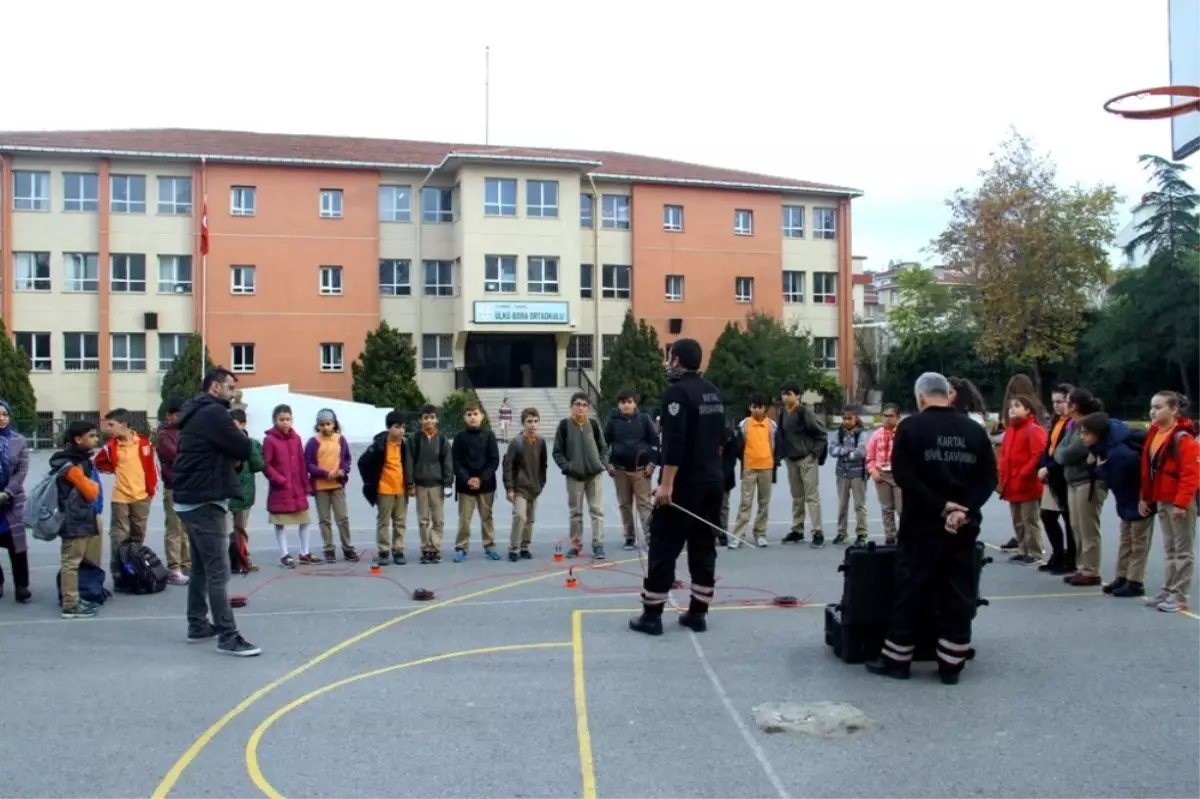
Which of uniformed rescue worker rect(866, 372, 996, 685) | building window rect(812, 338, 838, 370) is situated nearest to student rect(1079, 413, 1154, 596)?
uniformed rescue worker rect(866, 372, 996, 685)

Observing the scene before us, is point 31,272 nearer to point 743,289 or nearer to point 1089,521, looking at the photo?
point 743,289

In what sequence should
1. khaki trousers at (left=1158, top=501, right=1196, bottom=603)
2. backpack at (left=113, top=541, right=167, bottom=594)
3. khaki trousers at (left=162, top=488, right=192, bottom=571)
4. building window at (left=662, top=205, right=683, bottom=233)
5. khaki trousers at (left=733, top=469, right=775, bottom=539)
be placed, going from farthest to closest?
1. building window at (left=662, top=205, right=683, bottom=233)
2. khaki trousers at (left=733, top=469, right=775, bottom=539)
3. khaki trousers at (left=162, top=488, right=192, bottom=571)
4. backpack at (left=113, top=541, right=167, bottom=594)
5. khaki trousers at (left=1158, top=501, right=1196, bottom=603)

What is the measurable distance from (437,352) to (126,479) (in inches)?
1558

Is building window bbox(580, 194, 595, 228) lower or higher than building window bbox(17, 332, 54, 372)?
higher

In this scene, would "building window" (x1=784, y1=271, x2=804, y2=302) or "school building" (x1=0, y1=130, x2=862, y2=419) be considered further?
"building window" (x1=784, y1=271, x2=804, y2=302)

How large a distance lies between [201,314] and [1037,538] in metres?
41.1

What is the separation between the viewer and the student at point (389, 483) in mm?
12586

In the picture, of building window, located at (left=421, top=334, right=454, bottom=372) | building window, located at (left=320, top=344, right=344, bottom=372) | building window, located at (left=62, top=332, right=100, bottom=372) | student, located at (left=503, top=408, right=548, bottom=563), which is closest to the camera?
student, located at (left=503, top=408, right=548, bottom=563)

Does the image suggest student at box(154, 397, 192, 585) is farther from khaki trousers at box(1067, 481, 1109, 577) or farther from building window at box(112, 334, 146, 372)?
building window at box(112, 334, 146, 372)

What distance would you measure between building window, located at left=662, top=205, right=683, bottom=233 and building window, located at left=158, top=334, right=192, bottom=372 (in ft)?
72.9

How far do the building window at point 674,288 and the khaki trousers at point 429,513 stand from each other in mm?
40534

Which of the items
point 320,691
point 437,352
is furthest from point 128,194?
point 320,691

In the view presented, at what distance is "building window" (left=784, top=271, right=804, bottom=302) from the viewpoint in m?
55.2

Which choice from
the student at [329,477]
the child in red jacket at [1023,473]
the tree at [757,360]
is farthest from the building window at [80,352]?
the child in red jacket at [1023,473]
